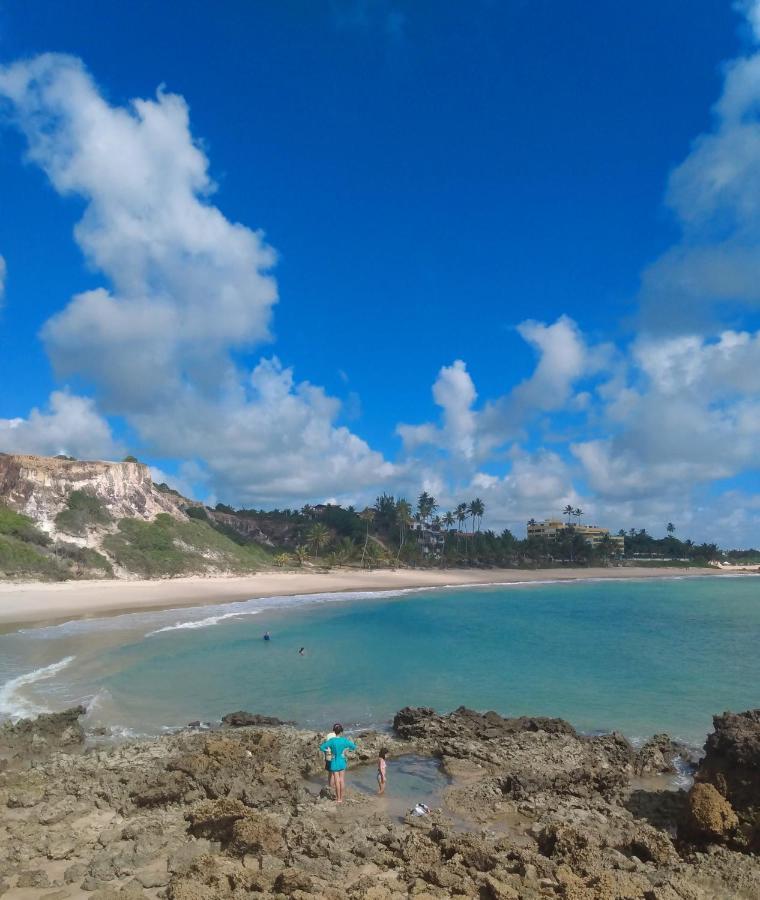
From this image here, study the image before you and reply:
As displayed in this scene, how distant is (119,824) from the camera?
924 cm

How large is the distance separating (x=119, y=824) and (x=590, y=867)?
715cm

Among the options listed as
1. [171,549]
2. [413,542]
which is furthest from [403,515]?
[171,549]

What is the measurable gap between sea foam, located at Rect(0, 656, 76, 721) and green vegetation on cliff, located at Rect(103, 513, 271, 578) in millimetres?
37099

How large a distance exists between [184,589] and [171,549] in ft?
38.1

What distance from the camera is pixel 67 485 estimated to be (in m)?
64.7

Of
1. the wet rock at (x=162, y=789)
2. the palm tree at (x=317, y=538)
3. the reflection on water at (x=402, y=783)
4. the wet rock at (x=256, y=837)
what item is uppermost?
the palm tree at (x=317, y=538)

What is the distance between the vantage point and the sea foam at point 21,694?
55.1 feet

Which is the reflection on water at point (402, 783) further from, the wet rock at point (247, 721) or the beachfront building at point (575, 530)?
the beachfront building at point (575, 530)

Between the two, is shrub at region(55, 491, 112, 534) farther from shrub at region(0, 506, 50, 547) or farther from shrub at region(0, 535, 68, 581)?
shrub at region(0, 535, 68, 581)

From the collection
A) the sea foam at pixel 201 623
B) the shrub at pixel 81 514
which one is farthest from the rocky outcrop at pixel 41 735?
the shrub at pixel 81 514

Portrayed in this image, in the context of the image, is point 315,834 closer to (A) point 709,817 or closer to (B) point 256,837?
(B) point 256,837

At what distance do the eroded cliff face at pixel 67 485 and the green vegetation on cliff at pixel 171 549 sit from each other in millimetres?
3404

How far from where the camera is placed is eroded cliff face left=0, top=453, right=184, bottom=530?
60.3m

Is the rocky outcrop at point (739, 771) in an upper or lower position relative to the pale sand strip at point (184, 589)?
upper
